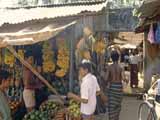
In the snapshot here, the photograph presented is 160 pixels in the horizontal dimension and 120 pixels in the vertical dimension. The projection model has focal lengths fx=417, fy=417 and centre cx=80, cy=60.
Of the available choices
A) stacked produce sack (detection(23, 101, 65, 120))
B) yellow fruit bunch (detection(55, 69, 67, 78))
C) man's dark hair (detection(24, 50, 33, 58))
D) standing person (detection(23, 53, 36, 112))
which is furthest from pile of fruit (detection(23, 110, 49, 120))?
man's dark hair (detection(24, 50, 33, 58))

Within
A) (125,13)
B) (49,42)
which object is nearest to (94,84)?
(49,42)

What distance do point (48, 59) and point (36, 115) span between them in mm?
1412

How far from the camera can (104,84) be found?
9.27m

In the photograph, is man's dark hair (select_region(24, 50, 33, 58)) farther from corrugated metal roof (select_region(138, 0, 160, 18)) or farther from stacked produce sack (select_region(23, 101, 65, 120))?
corrugated metal roof (select_region(138, 0, 160, 18))

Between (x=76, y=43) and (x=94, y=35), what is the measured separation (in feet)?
1.87

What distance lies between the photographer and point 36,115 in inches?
338

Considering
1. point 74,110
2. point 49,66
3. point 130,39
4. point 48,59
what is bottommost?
point 130,39

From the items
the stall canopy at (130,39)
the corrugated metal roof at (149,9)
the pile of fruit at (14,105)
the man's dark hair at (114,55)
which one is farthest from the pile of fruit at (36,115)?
the stall canopy at (130,39)

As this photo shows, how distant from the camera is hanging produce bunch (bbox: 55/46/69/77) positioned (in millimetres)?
9016

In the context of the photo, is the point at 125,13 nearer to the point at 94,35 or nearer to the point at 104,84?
the point at 94,35

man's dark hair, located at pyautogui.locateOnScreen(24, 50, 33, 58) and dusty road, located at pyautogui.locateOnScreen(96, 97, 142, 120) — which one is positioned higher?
man's dark hair, located at pyautogui.locateOnScreen(24, 50, 33, 58)

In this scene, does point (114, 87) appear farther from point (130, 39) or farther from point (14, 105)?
point (130, 39)

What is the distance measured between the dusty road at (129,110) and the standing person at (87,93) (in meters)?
2.24

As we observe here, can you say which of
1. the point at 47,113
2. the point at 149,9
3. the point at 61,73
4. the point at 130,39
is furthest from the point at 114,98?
the point at 130,39
